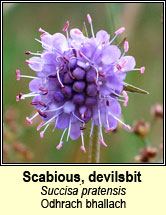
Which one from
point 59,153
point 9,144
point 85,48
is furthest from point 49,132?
point 85,48

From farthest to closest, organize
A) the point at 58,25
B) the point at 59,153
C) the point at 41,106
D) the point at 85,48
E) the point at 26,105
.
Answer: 1. the point at 58,25
2. the point at 26,105
3. the point at 59,153
4. the point at 41,106
5. the point at 85,48

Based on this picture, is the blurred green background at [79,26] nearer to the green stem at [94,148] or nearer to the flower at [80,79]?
the green stem at [94,148]

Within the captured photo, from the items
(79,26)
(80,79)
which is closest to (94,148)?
(80,79)

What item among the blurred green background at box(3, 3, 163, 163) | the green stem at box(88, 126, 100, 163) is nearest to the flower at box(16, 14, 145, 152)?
the green stem at box(88, 126, 100, 163)

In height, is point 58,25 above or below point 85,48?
above

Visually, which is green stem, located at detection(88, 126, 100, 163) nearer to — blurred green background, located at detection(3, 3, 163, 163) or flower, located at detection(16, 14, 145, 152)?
flower, located at detection(16, 14, 145, 152)

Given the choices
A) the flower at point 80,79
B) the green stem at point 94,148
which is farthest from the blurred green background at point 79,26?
the flower at point 80,79

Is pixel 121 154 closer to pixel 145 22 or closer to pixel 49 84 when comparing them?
pixel 49 84
